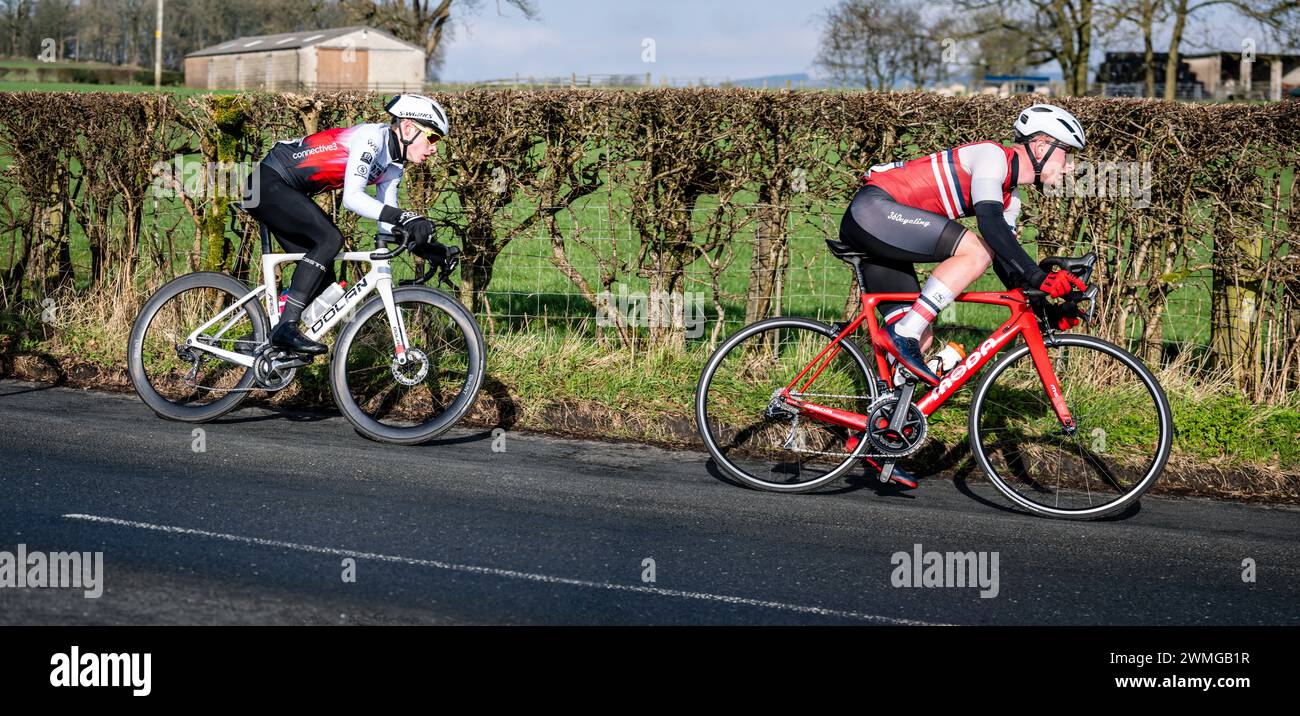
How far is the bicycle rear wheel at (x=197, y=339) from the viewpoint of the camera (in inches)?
311

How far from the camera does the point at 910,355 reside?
661cm

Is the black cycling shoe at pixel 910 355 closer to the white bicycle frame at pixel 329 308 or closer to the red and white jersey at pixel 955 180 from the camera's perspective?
the red and white jersey at pixel 955 180

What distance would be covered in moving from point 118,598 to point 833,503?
355 centimetres

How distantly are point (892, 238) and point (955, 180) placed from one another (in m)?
0.45

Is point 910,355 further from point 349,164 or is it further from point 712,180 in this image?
point 349,164

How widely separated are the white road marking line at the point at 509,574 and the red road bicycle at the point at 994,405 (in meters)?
1.91

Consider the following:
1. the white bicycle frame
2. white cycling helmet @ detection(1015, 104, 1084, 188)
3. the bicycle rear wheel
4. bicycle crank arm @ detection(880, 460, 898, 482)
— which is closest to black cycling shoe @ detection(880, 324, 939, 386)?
bicycle crank arm @ detection(880, 460, 898, 482)

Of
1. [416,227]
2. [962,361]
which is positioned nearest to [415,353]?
[416,227]

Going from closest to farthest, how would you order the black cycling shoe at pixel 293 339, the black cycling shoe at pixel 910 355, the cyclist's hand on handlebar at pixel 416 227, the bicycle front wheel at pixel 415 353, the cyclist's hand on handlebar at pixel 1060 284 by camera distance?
the cyclist's hand on handlebar at pixel 1060 284, the black cycling shoe at pixel 910 355, the cyclist's hand on handlebar at pixel 416 227, the bicycle front wheel at pixel 415 353, the black cycling shoe at pixel 293 339

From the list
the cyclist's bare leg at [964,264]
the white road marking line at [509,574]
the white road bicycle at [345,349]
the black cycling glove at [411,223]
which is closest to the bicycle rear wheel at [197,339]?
the white road bicycle at [345,349]

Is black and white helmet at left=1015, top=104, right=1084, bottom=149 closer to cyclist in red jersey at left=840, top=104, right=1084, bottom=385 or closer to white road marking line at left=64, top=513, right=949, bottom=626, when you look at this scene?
cyclist in red jersey at left=840, top=104, right=1084, bottom=385
